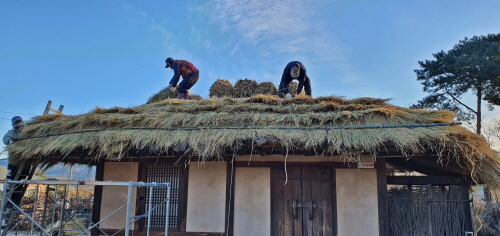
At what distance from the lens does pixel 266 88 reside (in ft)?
32.4

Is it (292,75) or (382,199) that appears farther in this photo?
(292,75)

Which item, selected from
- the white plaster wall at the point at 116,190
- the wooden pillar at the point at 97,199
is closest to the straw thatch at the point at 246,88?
the white plaster wall at the point at 116,190

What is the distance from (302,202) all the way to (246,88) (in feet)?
15.6

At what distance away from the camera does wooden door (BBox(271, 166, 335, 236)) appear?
597 cm

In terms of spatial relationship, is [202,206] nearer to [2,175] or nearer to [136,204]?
[136,204]

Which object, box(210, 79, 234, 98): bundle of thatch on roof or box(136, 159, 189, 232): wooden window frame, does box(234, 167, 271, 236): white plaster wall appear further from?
box(210, 79, 234, 98): bundle of thatch on roof

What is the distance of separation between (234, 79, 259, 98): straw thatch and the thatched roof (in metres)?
2.98

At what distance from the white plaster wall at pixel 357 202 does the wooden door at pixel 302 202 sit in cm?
18

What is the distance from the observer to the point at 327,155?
5.93 m

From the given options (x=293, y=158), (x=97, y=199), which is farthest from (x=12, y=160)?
(x=293, y=158)

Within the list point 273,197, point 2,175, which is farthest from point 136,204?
point 2,175

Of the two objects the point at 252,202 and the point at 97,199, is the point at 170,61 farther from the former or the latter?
the point at 252,202

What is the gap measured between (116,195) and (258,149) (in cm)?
319

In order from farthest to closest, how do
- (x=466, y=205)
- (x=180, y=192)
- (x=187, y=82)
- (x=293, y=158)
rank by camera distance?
(x=187, y=82)
(x=180, y=192)
(x=293, y=158)
(x=466, y=205)
